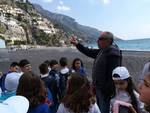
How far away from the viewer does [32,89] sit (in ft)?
16.0

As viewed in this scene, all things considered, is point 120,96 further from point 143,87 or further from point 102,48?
point 143,87

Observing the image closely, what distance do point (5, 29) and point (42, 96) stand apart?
13000 cm

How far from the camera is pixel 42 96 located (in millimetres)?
4879

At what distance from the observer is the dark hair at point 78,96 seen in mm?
4914

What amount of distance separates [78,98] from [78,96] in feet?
0.07

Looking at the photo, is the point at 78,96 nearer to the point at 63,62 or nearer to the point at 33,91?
the point at 33,91

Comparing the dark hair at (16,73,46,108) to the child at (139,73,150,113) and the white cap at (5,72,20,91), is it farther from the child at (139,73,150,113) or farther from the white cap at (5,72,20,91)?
the child at (139,73,150,113)

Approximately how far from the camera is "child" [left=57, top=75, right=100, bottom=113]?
4918 mm

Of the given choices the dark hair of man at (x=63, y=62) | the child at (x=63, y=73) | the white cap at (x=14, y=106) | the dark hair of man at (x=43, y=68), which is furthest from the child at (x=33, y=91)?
the dark hair of man at (x=63, y=62)

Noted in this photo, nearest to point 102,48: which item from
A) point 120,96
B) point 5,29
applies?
point 120,96

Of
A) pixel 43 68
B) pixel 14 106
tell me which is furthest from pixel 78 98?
pixel 43 68

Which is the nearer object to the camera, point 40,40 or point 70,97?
point 70,97

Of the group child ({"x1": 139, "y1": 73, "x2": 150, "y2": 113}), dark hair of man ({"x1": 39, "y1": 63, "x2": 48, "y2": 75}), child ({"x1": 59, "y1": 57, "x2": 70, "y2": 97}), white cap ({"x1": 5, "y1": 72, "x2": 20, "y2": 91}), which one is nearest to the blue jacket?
white cap ({"x1": 5, "y1": 72, "x2": 20, "y2": 91})

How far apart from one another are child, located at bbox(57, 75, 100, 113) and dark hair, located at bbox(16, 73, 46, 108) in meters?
0.28
